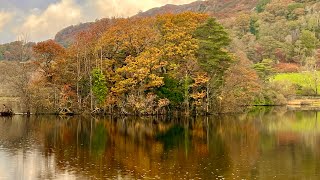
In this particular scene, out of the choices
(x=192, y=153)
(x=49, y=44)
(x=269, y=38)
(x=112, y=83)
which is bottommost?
(x=192, y=153)

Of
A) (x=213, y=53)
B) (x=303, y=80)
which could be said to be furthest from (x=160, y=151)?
(x=303, y=80)

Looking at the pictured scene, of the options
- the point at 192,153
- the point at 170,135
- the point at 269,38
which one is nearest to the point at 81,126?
the point at 170,135

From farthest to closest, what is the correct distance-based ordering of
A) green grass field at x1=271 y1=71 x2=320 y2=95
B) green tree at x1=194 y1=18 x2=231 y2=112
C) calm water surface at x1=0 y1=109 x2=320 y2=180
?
green grass field at x1=271 y1=71 x2=320 y2=95
green tree at x1=194 y1=18 x2=231 y2=112
calm water surface at x1=0 y1=109 x2=320 y2=180

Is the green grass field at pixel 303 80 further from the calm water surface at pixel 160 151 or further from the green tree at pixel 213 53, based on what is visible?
the calm water surface at pixel 160 151

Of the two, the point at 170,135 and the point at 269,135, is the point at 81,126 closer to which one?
the point at 170,135

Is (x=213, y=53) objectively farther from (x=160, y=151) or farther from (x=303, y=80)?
(x=303, y=80)

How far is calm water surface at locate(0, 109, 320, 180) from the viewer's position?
939 inches

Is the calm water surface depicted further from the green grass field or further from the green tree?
the green grass field

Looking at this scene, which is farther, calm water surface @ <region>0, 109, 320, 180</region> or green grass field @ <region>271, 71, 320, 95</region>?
green grass field @ <region>271, 71, 320, 95</region>

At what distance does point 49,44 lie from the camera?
2714 inches

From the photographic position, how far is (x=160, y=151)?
105 ft

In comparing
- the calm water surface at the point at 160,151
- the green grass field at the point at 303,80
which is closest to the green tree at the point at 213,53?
the calm water surface at the point at 160,151

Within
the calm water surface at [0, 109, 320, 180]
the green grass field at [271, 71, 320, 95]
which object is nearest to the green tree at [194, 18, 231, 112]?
the calm water surface at [0, 109, 320, 180]

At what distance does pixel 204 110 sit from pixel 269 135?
82.7 feet
